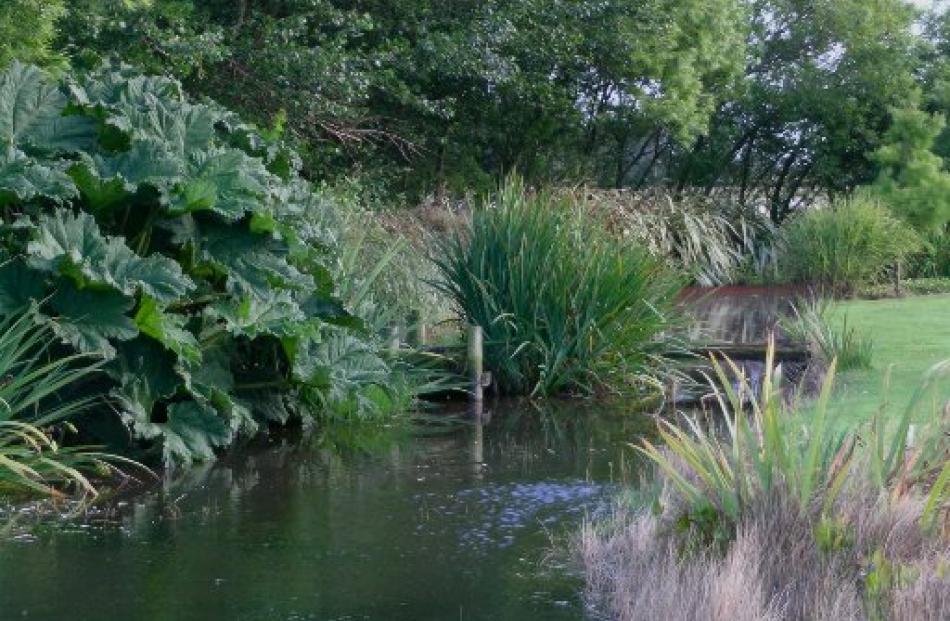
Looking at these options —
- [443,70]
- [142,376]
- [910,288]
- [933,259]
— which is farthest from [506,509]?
[933,259]

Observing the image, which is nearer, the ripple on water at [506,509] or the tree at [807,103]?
the ripple on water at [506,509]

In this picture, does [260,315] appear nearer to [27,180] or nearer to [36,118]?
[27,180]

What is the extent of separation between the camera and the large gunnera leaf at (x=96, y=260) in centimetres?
791

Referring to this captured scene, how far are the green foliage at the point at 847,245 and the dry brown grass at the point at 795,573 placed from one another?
17.3 metres

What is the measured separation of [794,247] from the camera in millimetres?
24312

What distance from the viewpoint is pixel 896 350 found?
13359 mm

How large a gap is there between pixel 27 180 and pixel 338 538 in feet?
9.40

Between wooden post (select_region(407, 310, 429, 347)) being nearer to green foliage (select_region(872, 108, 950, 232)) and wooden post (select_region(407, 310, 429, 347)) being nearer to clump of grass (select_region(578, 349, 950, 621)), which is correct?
clump of grass (select_region(578, 349, 950, 621))

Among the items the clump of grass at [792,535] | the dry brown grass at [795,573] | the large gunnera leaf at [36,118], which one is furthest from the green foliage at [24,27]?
the dry brown grass at [795,573]

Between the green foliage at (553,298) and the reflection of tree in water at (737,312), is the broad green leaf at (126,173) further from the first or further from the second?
the reflection of tree in water at (737,312)

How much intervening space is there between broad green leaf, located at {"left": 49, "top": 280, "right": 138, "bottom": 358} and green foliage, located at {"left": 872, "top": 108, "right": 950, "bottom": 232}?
20.9 metres

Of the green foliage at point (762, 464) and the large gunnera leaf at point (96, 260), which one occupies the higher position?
the large gunnera leaf at point (96, 260)

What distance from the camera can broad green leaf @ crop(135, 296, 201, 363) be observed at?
8.27 meters

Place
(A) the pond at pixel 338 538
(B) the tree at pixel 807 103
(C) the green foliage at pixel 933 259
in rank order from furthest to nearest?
(B) the tree at pixel 807 103, (C) the green foliage at pixel 933 259, (A) the pond at pixel 338 538
